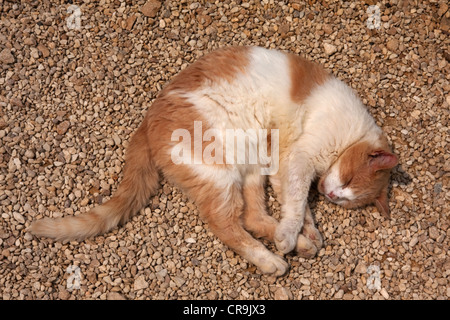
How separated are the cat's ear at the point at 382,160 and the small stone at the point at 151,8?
2.28 m

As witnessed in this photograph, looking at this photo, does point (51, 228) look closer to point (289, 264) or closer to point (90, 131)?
point (90, 131)

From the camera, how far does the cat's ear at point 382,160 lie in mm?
3351

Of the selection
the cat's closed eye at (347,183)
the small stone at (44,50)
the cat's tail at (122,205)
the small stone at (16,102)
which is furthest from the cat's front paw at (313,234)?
the small stone at (44,50)

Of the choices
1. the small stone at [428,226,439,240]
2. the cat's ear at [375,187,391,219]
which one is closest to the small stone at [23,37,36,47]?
the cat's ear at [375,187,391,219]

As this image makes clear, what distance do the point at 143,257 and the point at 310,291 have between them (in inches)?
48.1

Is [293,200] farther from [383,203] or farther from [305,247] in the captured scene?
[383,203]

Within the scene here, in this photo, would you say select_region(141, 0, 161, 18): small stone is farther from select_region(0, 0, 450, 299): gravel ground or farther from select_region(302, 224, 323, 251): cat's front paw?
select_region(302, 224, 323, 251): cat's front paw

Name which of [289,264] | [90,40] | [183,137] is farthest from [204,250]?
[90,40]

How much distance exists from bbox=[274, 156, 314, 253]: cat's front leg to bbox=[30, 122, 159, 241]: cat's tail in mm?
983

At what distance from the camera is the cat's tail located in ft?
10.7

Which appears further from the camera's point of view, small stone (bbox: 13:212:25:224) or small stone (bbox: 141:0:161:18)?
small stone (bbox: 141:0:161:18)

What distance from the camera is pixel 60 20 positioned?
416cm

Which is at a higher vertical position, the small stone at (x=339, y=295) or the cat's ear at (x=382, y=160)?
the cat's ear at (x=382, y=160)

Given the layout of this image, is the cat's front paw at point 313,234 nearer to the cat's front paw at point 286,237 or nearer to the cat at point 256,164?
the cat at point 256,164
